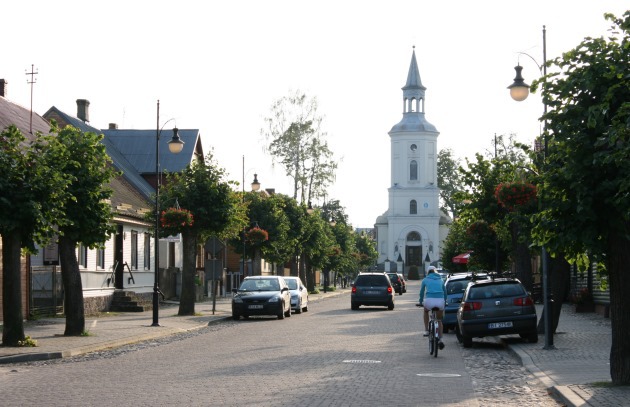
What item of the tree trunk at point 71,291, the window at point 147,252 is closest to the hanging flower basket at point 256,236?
the window at point 147,252

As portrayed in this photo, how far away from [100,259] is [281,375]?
25.8 meters

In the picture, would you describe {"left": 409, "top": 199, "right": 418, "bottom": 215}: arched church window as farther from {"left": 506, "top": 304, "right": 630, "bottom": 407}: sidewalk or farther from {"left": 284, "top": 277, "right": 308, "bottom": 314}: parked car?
{"left": 506, "top": 304, "right": 630, "bottom": 407}: sidewalk

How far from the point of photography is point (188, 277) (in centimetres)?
3784

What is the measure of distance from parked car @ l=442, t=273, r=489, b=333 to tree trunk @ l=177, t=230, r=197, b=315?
11532 mm

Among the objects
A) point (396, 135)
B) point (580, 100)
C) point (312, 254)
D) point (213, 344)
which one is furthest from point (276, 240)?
point (396, 135)

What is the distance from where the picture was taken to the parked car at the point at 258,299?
36031 mm

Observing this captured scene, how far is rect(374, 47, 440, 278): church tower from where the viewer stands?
14150 centimetres

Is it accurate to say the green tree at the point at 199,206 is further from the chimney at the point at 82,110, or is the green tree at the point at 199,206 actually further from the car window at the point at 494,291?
the chimney at the point at 82,110

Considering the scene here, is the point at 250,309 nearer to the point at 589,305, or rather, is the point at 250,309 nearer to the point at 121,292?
the point at 121,292

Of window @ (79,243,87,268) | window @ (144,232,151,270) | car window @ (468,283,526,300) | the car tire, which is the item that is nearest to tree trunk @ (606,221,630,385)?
car window @ (468,283,526,300)

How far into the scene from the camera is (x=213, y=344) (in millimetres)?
23844

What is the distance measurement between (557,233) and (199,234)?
26640 mm

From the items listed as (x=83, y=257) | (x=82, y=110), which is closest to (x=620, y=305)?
(x=83, y=257)

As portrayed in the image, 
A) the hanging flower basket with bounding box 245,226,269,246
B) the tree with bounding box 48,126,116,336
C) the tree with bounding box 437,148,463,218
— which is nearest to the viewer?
the tree with bounding box 48,126,116,336
